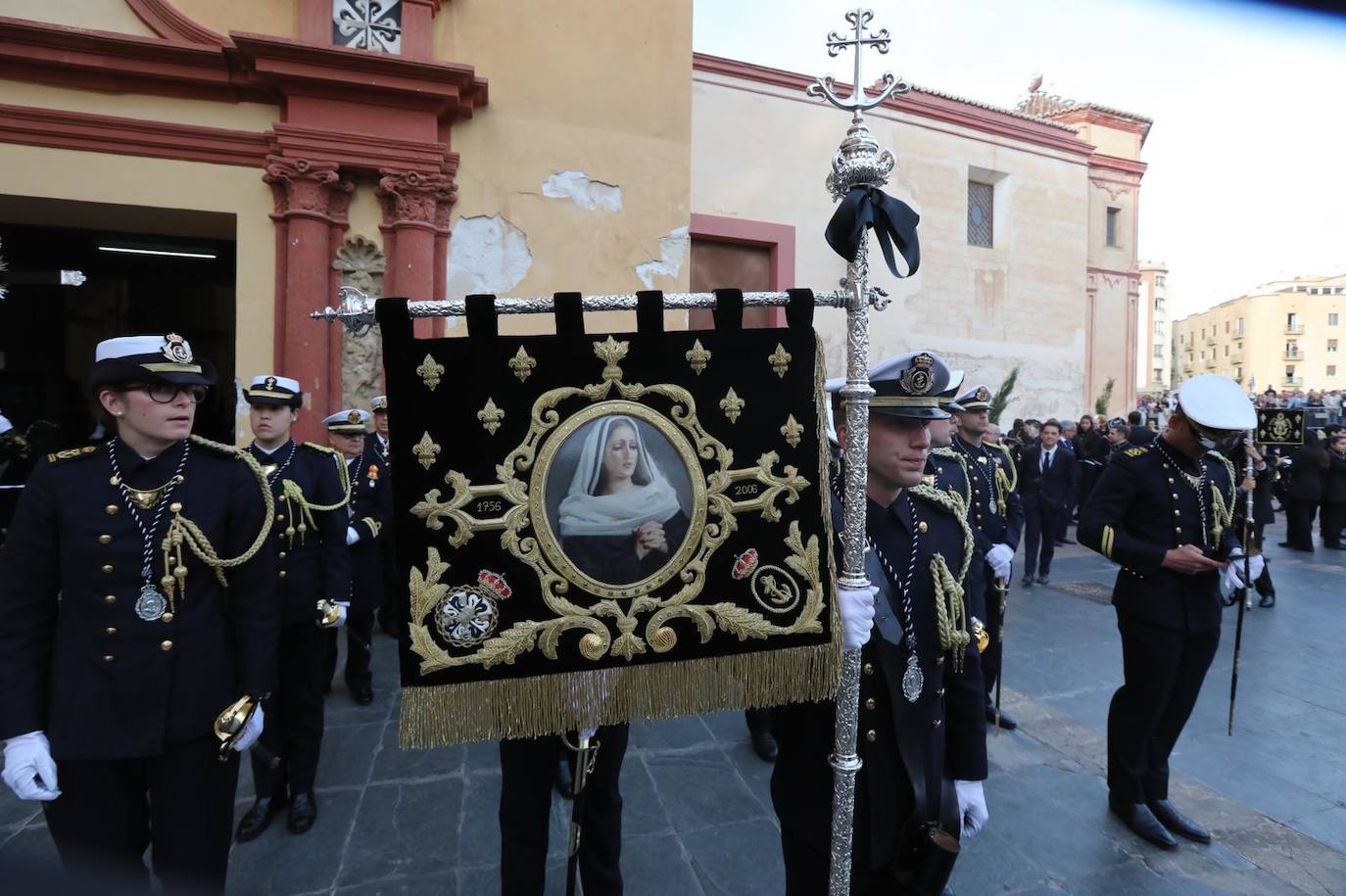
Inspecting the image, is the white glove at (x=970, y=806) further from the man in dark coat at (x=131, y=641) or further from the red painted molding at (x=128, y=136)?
the red painted molding at (x=128, y=136)

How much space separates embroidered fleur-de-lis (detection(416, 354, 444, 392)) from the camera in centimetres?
168

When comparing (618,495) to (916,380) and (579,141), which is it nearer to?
(916,380)

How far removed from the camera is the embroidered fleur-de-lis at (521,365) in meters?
1.71

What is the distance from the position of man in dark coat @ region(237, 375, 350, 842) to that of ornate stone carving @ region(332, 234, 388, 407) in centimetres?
328

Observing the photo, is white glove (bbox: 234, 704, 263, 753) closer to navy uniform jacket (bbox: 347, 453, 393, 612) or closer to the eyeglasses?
the eyeglasses

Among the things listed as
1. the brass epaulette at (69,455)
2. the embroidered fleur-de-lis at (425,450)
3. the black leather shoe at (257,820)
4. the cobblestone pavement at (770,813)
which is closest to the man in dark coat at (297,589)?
the black leather shoe at (257,820)

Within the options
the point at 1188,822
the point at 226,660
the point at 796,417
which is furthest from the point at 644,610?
the point at 1188,822

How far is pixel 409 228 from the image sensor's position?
6957mm

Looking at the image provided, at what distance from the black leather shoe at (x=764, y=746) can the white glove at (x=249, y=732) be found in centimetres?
267

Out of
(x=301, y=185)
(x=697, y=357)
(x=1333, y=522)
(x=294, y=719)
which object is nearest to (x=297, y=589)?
(x=294, y=719)

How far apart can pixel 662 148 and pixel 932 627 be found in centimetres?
744

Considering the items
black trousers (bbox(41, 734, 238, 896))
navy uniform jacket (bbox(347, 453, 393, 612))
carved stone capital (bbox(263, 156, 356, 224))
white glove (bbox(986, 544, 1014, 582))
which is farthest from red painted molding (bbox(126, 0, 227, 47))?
white glove (bbox(986, 544, 1014, 582))

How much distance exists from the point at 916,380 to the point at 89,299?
13.2 meters

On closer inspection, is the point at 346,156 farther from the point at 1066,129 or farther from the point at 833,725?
the point at 1066,129
